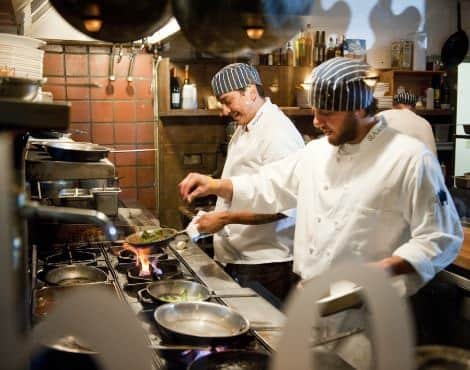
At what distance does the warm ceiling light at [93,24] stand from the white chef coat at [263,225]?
6.56ft

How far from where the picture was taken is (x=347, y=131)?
2.17 metres

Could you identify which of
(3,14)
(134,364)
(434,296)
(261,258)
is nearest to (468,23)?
(434,296)

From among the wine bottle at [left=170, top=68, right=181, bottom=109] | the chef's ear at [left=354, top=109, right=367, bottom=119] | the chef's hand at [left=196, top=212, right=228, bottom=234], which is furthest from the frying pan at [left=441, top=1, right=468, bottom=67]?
the chef's ear at [left=354, top=109, right=367, bottom=119]

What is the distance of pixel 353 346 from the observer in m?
1.96

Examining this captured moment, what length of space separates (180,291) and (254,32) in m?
1.29

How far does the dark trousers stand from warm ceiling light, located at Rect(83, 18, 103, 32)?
2.18 m

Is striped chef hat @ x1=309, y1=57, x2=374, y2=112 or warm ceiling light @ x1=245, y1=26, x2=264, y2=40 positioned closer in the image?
warm ceiling light @ x1=245, y1=26, x2=264, y2=40

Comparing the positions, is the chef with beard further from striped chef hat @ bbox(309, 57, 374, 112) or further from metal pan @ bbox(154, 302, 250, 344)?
metal pan @ bbox(154, 302, 250, 344)

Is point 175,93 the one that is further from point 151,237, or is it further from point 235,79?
point 151,237

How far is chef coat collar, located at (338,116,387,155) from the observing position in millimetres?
2166

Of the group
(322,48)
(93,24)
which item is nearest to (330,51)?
(322,48)

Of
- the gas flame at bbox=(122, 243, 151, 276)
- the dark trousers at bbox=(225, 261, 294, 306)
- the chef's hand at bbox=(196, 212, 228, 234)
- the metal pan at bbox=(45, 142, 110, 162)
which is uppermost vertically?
the metal pan at bbox=(45, 142, 110, 162)

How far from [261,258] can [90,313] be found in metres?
2.39

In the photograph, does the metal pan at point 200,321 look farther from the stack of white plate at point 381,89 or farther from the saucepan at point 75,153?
the stack of white plate at point 381,89
